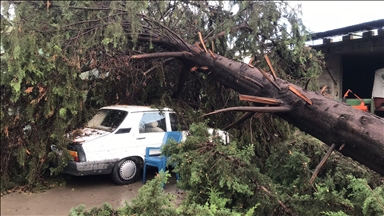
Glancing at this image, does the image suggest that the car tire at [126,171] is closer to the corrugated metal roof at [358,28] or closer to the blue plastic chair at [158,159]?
the blue plastic chair at [158,159]

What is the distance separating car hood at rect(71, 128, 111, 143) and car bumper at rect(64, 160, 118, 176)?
40cm

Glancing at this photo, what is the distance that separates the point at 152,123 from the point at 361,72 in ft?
12.6

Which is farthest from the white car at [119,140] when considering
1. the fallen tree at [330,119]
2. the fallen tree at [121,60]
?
the fallen tree at [330,119]

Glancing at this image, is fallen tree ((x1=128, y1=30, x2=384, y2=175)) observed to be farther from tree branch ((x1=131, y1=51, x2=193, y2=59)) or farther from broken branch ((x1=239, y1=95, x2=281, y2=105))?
tree branch ((x1=131, y1=51, x2=193, y2=59))

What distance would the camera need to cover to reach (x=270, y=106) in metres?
3.75

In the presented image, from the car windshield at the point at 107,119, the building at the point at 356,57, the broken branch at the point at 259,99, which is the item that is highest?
the building at the point at 356,57

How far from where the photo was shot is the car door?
641 centimetres

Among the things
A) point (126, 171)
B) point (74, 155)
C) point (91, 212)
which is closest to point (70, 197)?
point (74, 155)

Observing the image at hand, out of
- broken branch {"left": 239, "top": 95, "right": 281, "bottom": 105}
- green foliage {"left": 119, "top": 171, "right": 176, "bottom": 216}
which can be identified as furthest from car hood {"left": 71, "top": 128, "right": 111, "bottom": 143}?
broken branch {"left": 239, "top": 95, "right": 281, "bottom": 105}

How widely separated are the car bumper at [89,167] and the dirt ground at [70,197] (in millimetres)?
355

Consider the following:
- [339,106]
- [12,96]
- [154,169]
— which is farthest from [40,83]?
[339,106]

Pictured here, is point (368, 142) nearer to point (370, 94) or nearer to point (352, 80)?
point (370, 94)

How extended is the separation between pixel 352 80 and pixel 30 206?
5036 mm

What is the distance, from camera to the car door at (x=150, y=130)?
253 inches
